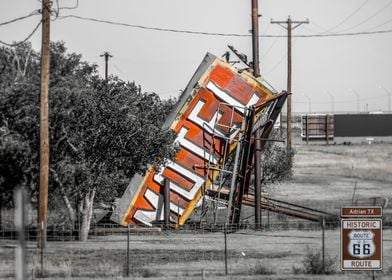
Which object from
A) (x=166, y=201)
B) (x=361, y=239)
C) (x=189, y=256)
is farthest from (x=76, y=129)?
(x=361, y=239)

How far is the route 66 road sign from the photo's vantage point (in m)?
16.7

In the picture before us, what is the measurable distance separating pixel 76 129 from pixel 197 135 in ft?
27.3

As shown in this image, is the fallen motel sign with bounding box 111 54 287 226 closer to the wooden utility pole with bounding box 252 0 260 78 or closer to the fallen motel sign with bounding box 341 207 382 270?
the wooden utility pole with bounding box 252 0 260 78

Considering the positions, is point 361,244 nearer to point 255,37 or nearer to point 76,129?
point 76,129

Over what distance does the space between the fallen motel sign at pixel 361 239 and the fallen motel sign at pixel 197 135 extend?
63.3 feet

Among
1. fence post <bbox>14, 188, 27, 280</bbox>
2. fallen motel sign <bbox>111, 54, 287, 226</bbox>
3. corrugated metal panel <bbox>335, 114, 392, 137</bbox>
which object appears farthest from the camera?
corrugated metal panel <bbox>335, 114, 392, 137</bbox>

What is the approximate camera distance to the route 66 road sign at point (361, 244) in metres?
16.7

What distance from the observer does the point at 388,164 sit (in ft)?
298

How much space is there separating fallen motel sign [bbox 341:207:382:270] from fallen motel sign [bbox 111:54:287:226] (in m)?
19.3

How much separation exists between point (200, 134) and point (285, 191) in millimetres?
34351

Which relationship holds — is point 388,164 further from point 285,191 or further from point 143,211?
point 143,211

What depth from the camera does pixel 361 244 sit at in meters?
16.8

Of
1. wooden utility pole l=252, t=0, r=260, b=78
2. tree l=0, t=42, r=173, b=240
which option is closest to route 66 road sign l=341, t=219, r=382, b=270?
tree l=0, t=42, r=173, b=240

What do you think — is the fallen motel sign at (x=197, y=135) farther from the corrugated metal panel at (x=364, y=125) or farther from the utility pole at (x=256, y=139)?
the corrugated metal panel at (x=364, y=125)
